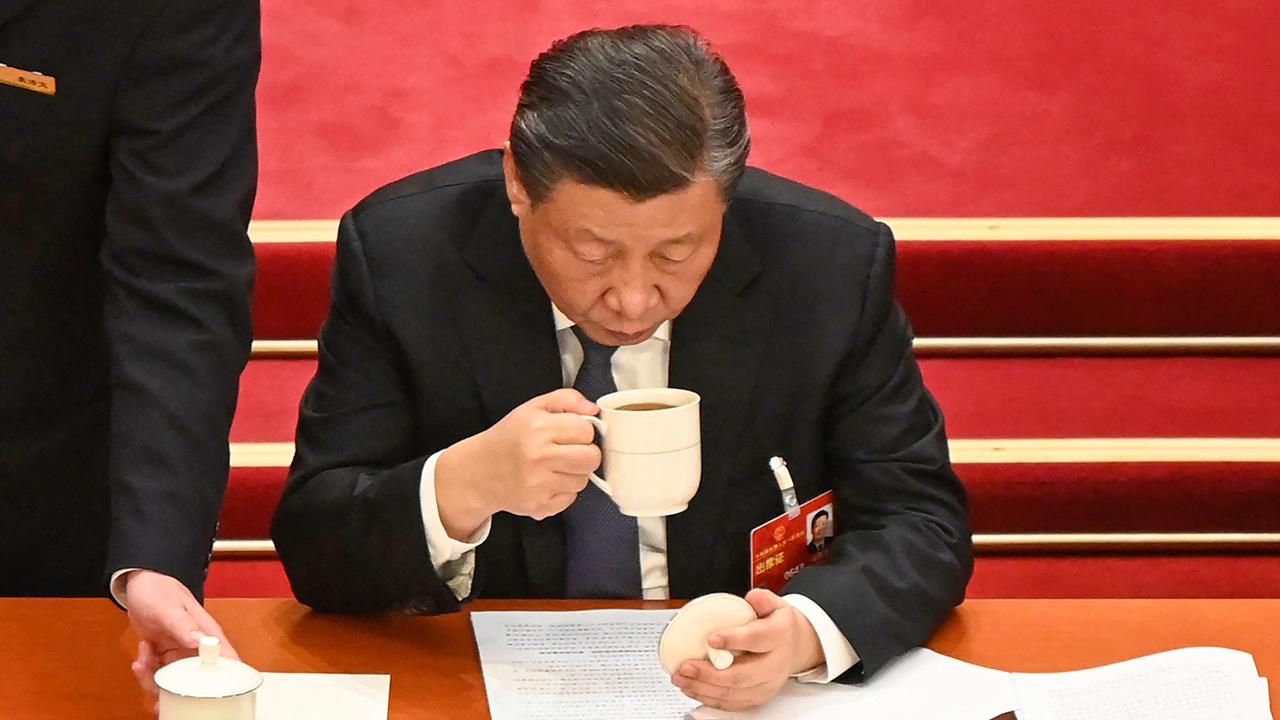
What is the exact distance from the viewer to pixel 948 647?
163 centimetres

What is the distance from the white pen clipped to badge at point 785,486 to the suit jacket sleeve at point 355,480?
0.34 meters

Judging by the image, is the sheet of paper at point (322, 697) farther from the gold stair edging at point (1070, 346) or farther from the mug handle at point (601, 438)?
the gold stair edging at point (1070, 346)

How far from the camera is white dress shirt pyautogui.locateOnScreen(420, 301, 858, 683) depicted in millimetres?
1633

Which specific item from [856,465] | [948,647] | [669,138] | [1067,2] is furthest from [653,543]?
[1067,2]

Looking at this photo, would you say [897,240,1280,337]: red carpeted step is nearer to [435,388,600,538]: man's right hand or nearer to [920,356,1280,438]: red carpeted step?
[920,356,1280,438]: red carpeted step

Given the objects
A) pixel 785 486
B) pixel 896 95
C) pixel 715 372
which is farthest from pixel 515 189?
pixel 896 95

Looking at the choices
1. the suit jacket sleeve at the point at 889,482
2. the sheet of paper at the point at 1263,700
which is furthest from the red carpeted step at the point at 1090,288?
the sheet of paper at the point at 1263,700

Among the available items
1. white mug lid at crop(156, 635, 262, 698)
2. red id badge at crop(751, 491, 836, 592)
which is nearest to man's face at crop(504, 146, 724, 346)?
red id badge at crop(751, 491, 836, 592)

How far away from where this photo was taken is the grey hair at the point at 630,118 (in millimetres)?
1556

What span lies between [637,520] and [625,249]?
34 cm

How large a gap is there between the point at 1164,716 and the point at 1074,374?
1566 millimetres

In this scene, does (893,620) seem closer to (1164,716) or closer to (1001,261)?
(1164,716)

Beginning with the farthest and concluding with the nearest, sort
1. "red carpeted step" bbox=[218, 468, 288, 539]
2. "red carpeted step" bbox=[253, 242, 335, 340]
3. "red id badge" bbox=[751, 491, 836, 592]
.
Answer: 1. "red carpeted step" bbox=[253, 242, 335, 340]
2. "red carpeted step" bbox=[218, 468, 288, 539]
3. "red id badge" bbox=[751, 491, 836, 592]

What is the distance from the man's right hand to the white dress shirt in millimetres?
44
